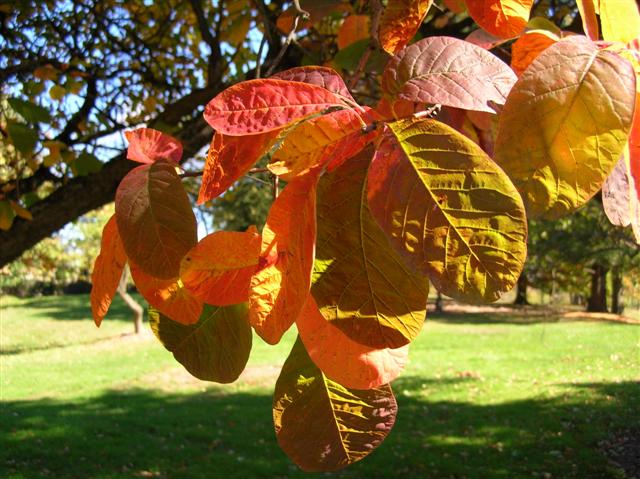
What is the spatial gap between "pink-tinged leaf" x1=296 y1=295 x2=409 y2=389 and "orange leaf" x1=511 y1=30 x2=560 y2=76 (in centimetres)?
25

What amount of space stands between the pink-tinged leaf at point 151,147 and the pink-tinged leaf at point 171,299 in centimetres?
10

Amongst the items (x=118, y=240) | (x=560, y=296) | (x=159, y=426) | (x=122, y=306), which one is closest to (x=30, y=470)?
(x=159, y=426)

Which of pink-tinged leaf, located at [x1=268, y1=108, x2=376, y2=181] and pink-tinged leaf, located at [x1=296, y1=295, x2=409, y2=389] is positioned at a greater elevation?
pink-tinged leaf, located at [x1=268, y1=108, x2=376, y2=181]

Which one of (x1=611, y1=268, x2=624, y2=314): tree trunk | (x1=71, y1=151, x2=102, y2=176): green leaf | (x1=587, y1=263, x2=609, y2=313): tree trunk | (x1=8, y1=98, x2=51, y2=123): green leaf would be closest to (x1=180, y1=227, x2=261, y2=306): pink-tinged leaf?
(x1=8, y1=98, x2=51, y2=123): green leaf

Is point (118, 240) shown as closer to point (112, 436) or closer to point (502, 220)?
point (502, 220)

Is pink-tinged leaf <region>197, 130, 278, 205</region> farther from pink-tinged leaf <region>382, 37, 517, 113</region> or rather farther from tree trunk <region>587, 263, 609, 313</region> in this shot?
tree trunk <region>587, 263, 609, 313</region>

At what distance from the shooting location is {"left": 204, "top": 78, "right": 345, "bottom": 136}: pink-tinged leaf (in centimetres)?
35

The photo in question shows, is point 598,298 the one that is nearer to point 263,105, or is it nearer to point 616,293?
point 616,293

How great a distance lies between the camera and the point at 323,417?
1.59 ft

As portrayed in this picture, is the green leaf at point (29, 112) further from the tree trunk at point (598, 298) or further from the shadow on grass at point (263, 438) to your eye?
the tree trunk at point (598, 298)

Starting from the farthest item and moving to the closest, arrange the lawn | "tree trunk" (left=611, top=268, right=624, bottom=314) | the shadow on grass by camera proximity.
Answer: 1. "tree trunk" (left=611, top=268, right=624, bottom=314)
2. the lawn
3. the shadow on grass

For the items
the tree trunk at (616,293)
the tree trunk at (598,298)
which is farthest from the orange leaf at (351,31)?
the tree trunk at (598,298)

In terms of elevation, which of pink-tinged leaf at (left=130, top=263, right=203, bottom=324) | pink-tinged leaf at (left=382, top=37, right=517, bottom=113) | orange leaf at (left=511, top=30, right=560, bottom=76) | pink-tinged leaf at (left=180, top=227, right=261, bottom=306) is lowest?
pink-tinged leaf at (left=130, top=263, right=203, bottom=324)

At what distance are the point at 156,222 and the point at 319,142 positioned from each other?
0.48 feet
